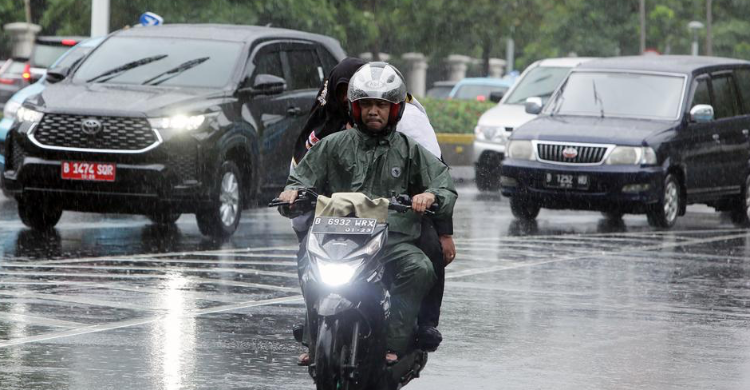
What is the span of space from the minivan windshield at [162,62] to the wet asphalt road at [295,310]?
1413 millimetres

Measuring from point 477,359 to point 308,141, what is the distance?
1.44 meters

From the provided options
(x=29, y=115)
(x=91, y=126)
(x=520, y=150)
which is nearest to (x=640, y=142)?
(x=520, y=150)

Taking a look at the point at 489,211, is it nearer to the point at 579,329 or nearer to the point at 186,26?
the point at 186,26

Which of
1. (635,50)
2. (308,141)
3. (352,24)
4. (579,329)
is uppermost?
(308,141)

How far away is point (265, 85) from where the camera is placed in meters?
15.5

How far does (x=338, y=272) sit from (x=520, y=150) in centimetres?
1150

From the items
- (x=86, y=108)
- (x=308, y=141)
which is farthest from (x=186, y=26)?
(x=308, y=141)

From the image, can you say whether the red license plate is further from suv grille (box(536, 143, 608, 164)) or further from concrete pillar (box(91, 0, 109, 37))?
concrete pillar (box(91, 0, 109, 37))

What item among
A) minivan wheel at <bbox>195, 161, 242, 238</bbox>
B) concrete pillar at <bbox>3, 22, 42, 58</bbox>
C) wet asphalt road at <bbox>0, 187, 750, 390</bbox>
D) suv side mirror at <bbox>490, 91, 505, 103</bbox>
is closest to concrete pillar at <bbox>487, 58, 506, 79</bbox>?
concrete pillar at <bbox>3, 22, 42, 58</bbox>

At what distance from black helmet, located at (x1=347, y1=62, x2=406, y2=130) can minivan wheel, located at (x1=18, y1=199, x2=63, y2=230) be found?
8.25m

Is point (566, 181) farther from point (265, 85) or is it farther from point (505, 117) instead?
point (505, 117)

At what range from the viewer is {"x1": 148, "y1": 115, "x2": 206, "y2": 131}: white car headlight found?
14469 mm

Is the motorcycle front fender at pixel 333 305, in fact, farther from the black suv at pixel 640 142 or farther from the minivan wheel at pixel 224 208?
the black suv at pixel 640 142

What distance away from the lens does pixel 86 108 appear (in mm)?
14516
